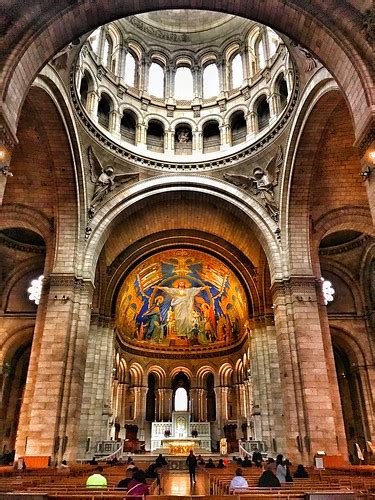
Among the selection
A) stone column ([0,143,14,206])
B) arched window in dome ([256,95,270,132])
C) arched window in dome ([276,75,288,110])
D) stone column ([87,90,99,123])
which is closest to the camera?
stone column ([0,143,14,206])

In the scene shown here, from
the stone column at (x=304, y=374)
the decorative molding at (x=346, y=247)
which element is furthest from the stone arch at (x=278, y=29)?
the decorative molding at (x=346, y=247)

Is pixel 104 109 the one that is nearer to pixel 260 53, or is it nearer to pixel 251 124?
pixel 251 124

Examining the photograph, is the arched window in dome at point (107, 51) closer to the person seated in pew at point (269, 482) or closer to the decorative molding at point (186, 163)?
the decorative molding at point (186, 163)

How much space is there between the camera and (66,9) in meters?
9.59

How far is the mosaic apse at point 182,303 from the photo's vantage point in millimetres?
25867

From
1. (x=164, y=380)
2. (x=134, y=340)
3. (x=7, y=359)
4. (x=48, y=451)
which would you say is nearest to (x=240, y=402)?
(x=164, y=380)

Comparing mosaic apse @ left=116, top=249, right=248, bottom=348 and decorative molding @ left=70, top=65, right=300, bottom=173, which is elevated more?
decorative molding @ left=70, top=65, right=300, bottom=173

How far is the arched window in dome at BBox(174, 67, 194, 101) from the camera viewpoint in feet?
76.2

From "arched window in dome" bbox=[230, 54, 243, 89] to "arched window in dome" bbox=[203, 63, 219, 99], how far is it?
0.96 m

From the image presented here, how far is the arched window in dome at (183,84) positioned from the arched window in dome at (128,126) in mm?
3330

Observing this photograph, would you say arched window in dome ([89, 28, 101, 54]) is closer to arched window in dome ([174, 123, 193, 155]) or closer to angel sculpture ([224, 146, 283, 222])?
arched window in dome ([174, 123, 193, 155])

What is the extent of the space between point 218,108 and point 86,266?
11414mm

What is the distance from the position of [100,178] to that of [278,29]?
1042cm

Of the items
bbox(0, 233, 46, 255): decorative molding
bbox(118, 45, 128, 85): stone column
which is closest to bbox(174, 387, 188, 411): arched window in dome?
bbox(0, 233, 46, 255): decorative molding
